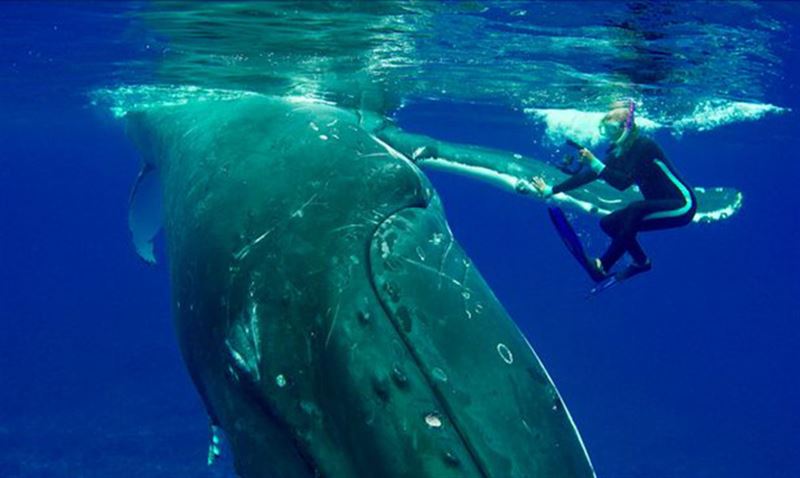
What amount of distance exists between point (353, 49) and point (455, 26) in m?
3.25

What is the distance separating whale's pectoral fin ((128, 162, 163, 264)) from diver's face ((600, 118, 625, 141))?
8591 mm

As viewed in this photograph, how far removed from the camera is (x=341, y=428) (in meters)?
3.17

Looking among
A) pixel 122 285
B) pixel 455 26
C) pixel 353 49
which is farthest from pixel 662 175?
pixel 122 285

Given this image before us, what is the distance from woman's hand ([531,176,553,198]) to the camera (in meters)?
9.90

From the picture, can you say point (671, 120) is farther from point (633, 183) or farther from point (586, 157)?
point (586, 157)

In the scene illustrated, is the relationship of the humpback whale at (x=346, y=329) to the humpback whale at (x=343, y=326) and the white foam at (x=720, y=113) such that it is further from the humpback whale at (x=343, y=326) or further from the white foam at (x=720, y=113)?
the white foam at (x=720, y=113)

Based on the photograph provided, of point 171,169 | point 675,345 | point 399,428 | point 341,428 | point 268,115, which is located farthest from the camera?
point 675,345

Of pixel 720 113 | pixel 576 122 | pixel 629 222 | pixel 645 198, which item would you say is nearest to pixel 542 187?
pixel 629 222

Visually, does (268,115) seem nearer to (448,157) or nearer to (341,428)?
(341,428)

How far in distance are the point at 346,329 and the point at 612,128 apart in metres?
9.70

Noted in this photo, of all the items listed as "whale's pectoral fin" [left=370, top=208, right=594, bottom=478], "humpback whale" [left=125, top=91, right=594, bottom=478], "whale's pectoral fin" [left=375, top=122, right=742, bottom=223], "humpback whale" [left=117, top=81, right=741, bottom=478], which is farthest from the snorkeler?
"whale's pectoral fin" [left=370, top=208, right=594, bottom=478]

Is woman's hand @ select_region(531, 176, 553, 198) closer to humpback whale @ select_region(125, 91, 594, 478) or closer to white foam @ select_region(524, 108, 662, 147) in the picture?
humpback whale @ select_region(125, 91, 594, 478)

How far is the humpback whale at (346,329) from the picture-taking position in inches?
117

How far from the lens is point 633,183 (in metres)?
11.9
